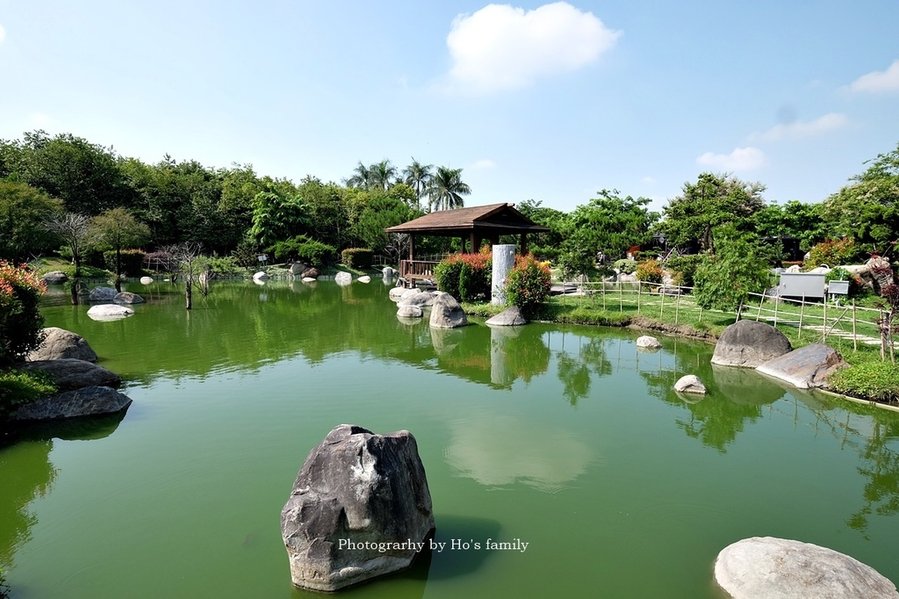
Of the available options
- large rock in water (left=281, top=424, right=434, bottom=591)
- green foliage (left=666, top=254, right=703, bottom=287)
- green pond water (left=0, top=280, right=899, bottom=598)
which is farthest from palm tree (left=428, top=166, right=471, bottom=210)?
large rock in water (left=281, top=424, right=434, bottom=591)

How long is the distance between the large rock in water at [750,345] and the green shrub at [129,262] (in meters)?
30.2

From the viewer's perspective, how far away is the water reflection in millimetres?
5969

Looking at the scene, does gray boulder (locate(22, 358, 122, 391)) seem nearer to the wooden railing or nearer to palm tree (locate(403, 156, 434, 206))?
the wooden railing

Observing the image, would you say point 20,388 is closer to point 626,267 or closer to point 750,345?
point 750,345

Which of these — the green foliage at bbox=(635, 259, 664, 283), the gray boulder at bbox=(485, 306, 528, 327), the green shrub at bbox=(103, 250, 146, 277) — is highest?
the green shrub at bbox=(103, 250, 146, 277)

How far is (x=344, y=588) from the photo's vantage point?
13.1 ft

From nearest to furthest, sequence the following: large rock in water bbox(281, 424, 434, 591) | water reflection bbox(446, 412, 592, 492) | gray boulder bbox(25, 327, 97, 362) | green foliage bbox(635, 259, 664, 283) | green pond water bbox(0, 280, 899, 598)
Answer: large rock in water bbox(281, 424, 434, 591), green pond water bbox(0, 280, 899, 598), water reflection bbox(446, 412, 592, 492), gray boulder bbox(25, 327, 97, 362), green foliage bbox(635, 259, 664, 283)

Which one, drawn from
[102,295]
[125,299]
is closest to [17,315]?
[125,299]

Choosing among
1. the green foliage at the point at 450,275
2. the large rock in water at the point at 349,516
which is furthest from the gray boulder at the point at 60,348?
the green foliage at the point at 450,275

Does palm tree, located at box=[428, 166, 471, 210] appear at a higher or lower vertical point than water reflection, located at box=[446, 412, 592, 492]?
higher

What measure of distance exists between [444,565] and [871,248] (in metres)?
14.1

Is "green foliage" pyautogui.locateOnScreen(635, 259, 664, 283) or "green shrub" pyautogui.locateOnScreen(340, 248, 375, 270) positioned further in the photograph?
"green shrub" pyautogui.locateOnScreen(340, 248, 375, 270)

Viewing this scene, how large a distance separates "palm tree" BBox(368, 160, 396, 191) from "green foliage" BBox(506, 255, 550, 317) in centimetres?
3697

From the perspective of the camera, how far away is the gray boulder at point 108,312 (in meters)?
16.2
